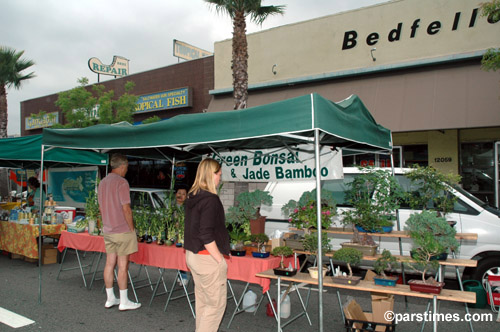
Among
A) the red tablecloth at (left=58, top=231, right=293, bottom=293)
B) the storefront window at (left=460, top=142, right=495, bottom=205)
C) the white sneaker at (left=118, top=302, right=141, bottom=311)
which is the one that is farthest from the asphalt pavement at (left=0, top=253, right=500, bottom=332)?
the storefront window at (left=460, top=142, right=495, bottom=205)

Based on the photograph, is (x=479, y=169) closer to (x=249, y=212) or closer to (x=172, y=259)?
(x=249, y=212)

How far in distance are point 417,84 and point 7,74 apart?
18839 millimetres

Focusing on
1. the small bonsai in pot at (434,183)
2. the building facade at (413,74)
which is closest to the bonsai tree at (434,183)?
the small bonsai in pot at (434,183)

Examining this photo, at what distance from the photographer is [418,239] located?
13.3ft

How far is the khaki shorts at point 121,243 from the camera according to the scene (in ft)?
17.2

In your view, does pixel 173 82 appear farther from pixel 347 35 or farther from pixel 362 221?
pixel 362 221

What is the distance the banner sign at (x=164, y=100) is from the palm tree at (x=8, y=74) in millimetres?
8426

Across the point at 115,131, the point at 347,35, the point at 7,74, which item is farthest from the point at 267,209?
the point at 7,74

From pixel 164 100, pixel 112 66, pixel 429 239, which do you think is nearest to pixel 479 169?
pixel 429 239

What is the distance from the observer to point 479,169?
1007cm

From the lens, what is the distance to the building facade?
8875 millimetres

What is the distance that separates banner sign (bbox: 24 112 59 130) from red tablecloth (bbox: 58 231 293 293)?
14380 mm

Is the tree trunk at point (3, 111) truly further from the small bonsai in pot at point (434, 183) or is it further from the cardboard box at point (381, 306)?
the cardboard box at point (381, 306)

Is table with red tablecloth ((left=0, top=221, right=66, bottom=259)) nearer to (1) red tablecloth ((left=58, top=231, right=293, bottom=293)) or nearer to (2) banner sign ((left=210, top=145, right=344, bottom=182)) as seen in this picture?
(1) red tablecloth ((left=58, top=231, right=293, bottom=293))
